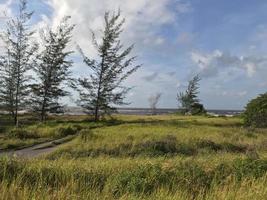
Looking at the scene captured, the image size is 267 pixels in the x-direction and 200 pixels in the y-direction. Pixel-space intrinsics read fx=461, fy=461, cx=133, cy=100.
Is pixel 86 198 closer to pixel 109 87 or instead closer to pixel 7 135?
pixel 7 135

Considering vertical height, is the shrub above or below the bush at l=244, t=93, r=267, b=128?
below

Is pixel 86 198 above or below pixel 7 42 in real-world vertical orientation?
below

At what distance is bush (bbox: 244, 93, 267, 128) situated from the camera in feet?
141

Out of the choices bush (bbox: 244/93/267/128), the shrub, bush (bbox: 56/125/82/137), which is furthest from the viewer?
bush (bbox: 244/93/267/128)

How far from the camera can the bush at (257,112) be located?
43.0 metres

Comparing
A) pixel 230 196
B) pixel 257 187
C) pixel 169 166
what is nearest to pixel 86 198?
pixel 230 196

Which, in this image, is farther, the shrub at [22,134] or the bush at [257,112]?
the bush at [257,112]

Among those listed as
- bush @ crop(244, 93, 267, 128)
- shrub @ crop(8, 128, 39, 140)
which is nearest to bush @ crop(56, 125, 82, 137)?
shrub @ crop(8, 128, 39, 140)

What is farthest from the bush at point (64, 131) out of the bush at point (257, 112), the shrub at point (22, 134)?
the bush at point (257, 112)

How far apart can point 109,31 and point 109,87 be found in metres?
5.22

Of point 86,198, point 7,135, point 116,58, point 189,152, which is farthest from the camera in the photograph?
point 116,58

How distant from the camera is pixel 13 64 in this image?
40344 mm

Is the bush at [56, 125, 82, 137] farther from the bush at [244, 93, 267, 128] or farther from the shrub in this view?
the bush at [244, 93, 267, 128]

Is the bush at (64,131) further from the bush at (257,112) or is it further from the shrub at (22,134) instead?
the bush at (257,112)
